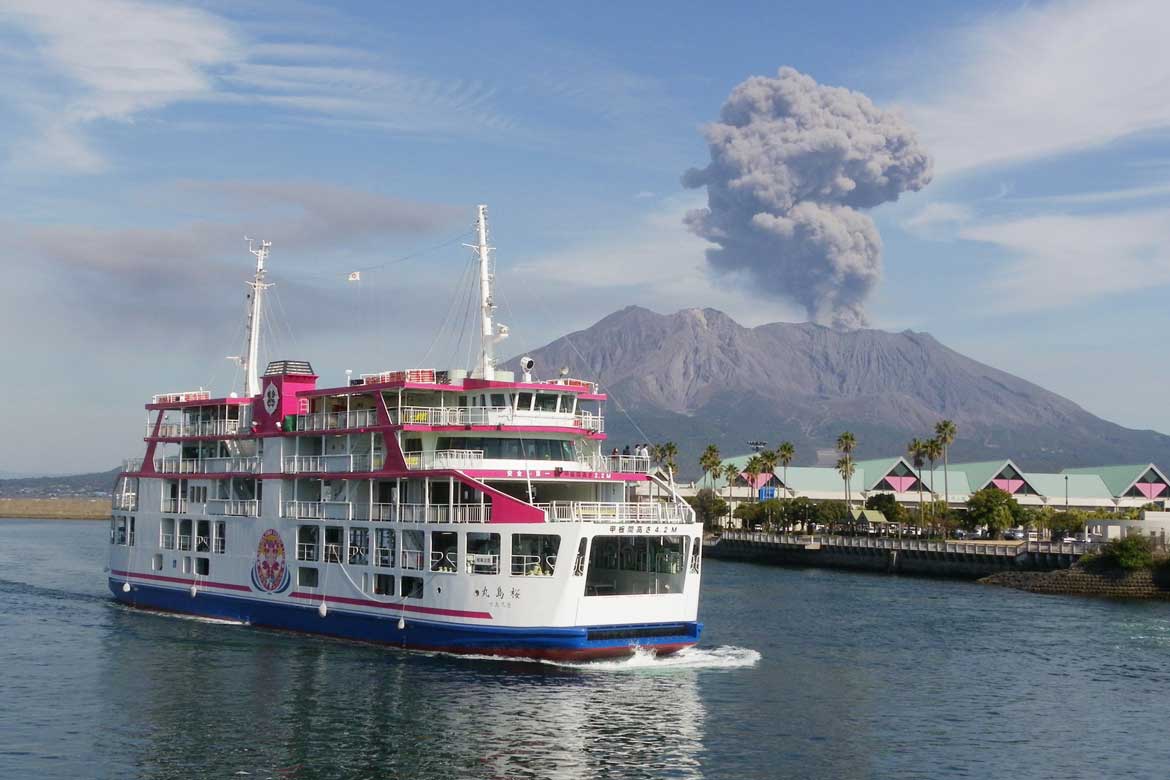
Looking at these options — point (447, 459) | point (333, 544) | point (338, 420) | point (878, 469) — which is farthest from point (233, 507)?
point (878, 469)

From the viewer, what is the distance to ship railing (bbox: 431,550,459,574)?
129 feet

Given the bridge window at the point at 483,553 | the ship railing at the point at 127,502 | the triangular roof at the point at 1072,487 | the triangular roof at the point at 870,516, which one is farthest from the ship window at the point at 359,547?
Result: the triangular roof at the point at 1072,487

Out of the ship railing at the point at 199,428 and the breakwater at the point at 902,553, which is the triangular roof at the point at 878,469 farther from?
the ship railing at the point at 199,428

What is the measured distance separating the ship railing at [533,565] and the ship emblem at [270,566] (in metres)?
11.9

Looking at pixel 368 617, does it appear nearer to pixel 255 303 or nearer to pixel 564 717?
pixel 564 717

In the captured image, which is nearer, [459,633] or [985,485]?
[459,633]

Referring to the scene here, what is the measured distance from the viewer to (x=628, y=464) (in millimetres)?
42469

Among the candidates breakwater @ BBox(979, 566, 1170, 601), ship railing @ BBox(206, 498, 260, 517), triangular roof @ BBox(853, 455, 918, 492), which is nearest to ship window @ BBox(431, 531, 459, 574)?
ship railing @ BBox(206, 498, 260, 517)

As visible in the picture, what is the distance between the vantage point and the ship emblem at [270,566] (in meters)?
45.9

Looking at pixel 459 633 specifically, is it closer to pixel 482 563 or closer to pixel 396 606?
pixel 482 563

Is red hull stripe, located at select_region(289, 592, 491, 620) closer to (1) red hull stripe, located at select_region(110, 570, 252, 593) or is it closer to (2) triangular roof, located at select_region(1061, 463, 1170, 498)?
(1) red hull stripe, located at select_region(110, 570, 252, 593)

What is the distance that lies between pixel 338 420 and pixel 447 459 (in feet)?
19.2

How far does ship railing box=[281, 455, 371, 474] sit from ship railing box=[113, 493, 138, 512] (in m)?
13.9

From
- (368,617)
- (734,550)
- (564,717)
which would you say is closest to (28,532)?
(734,550)
